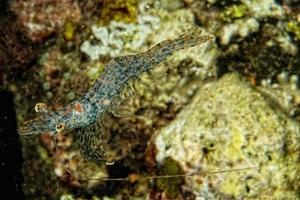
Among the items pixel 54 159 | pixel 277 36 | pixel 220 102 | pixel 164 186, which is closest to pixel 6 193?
pixel 54 159

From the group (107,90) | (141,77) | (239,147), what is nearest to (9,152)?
(107,90)

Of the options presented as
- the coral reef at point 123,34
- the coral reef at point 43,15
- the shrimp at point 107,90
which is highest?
the coral reef at point 43,15

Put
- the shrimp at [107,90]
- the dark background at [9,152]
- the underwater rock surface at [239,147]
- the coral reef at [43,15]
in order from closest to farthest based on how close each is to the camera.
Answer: the underwater rock surface at [239,147] → the shrimp at [107,90] → the coral reef at [43,15] → the dark background at [9,152]

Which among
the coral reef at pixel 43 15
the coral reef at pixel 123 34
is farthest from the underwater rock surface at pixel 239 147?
the coral reef at pixel 43 15

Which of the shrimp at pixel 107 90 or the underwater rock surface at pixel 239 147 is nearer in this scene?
the underwater rock surface at pixel 239 147

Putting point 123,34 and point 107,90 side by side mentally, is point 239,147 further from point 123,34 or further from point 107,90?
point 123,34

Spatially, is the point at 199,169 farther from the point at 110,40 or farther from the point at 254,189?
the point at 110,40

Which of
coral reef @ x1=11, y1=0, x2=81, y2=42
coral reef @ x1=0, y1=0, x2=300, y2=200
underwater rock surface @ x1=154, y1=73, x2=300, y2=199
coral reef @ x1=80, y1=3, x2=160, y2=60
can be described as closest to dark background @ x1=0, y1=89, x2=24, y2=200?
coral reef @ x1=0, y1=0, x2=300, y2=200

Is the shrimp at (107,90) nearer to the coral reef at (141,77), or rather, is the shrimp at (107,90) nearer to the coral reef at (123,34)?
the coral reef at (141,77)
